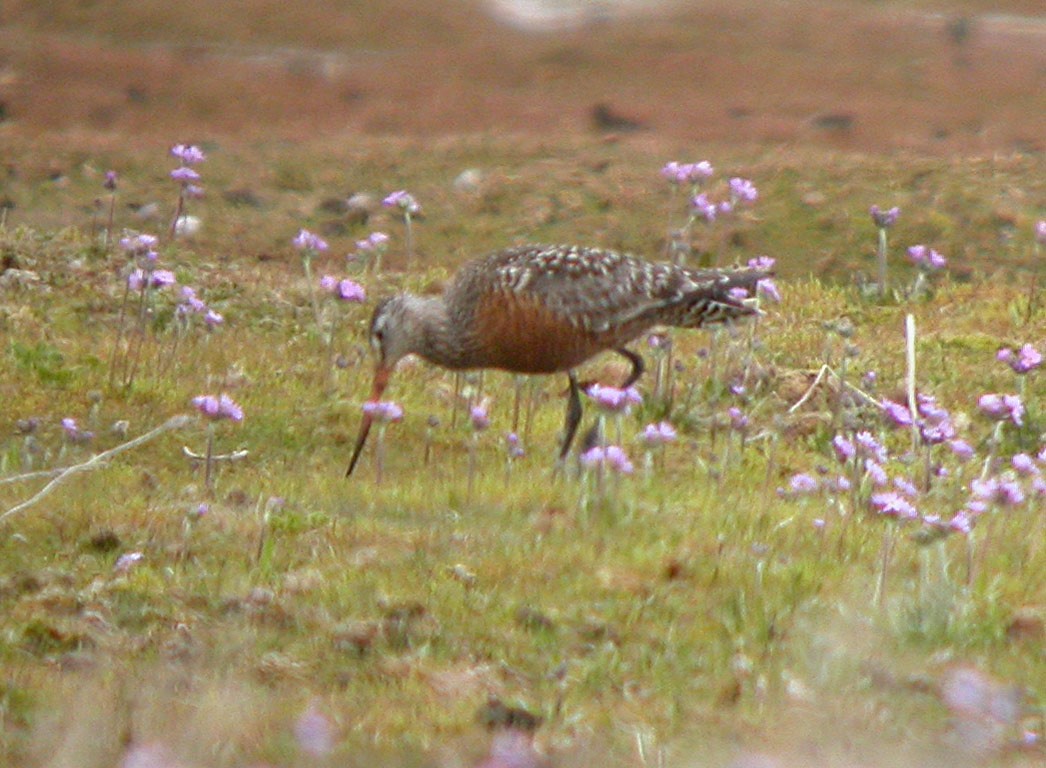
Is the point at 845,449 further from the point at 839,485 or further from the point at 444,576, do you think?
the point at 444,576

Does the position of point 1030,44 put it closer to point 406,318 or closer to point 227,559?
point 406,318

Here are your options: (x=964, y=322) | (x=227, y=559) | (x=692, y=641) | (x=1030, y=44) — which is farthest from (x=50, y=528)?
(x=964, y=322)

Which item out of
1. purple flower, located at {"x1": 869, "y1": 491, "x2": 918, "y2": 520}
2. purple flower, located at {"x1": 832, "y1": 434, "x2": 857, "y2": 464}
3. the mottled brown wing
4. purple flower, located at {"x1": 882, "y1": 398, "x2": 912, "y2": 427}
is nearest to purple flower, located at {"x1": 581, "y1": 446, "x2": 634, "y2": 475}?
purple flower, located at {"x1": 869, "y1": 491, "x2": 918, "y2": 520}

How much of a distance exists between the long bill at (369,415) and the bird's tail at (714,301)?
60.9 inches

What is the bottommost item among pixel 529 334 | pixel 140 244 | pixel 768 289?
pixel 529 334

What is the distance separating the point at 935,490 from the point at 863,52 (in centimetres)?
301

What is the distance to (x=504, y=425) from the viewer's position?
9688 millimetres

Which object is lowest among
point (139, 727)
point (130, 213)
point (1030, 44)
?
point (130, 213)

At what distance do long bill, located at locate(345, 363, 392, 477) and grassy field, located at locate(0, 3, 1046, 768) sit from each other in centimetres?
11

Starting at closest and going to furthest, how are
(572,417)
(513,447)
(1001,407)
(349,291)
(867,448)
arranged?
(1001,407), (867,448), (513,447), (349,291), (572,417)

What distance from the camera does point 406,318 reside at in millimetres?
9852

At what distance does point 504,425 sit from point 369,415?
1438 mm

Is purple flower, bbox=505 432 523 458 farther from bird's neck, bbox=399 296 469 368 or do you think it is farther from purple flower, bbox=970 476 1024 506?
purple flower, bbox=970 476 1024 506

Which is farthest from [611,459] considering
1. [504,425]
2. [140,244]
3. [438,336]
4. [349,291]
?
[140,244]
